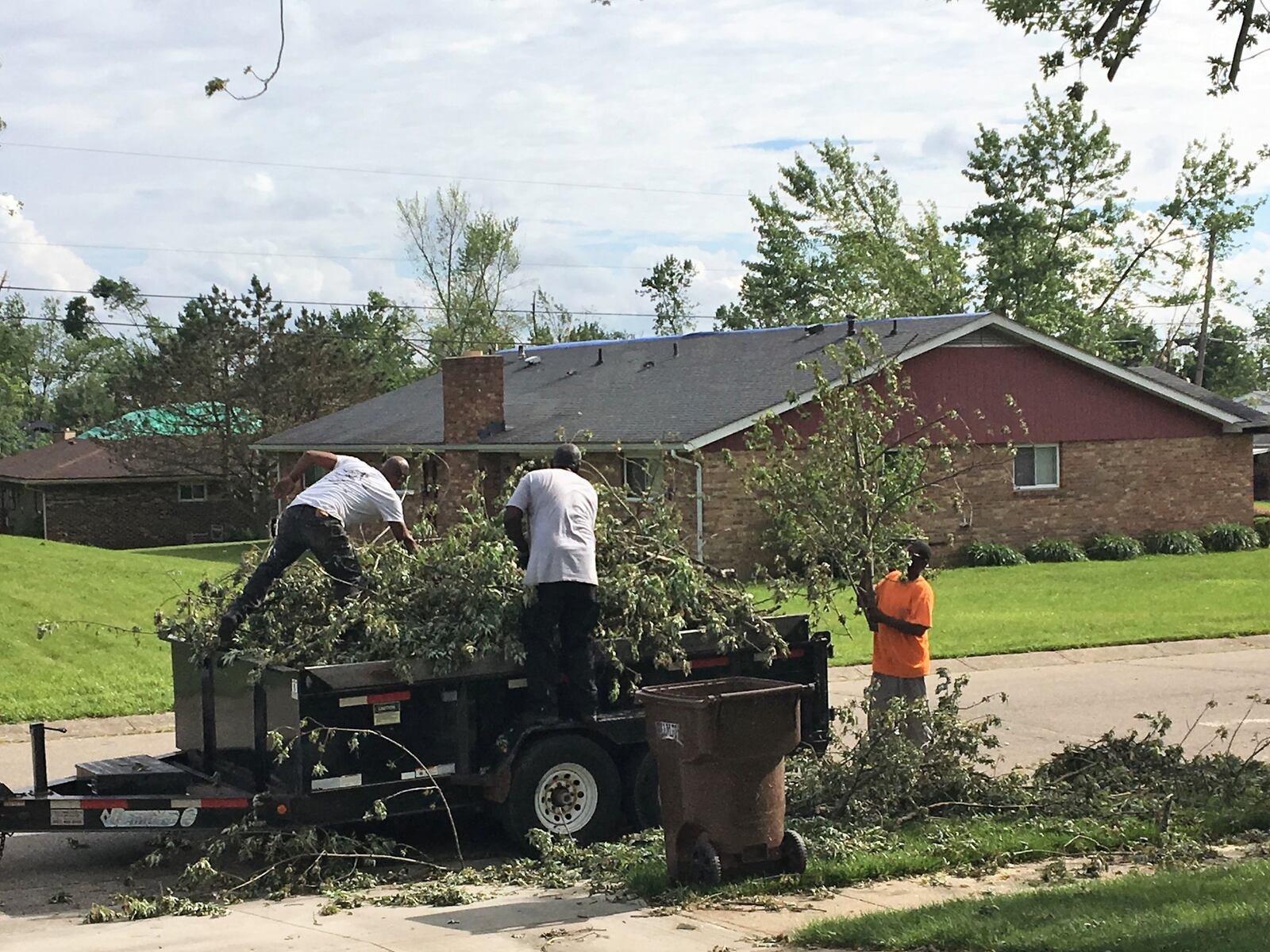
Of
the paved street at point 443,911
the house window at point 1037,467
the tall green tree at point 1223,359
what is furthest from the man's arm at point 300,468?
the tall green tree at point 1223,359

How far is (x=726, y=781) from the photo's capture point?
7.85 metres

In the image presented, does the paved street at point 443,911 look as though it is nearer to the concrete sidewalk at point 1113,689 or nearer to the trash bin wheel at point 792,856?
the concrete sidewalk at point 1113,689

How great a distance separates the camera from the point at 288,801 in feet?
27.8

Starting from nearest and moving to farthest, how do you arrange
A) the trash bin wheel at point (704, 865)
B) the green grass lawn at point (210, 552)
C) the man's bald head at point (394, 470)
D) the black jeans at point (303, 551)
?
the trash bin wheel at point (704, 865) → the black jeans at point (303, 551) → the man's bald head at point (394, 470) → the green grass lawn at point (210, 552)

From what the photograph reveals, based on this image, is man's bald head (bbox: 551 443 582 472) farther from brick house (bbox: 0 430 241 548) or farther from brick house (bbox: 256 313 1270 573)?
brick house (bbox: 0 430 241 548)

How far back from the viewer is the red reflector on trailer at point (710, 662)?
9836 mm

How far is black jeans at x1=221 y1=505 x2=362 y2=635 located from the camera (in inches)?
367

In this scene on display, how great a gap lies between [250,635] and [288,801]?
1.22 m

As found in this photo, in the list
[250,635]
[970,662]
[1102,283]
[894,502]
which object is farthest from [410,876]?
[1102,283]

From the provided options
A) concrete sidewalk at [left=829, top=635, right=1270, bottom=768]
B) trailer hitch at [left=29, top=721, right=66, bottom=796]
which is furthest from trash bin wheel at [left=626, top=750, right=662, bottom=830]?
concrete sidewalk at [left=829, top=635, right=1270, bottom=768]

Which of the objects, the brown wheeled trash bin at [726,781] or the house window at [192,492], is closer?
the brown wheeled trash bin at [726,781]

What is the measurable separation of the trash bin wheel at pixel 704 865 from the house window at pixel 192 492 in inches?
1868

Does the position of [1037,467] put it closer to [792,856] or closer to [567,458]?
[567,458]

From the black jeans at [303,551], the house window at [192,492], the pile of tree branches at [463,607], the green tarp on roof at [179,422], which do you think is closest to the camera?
the pile of tree branches at [463,607]
